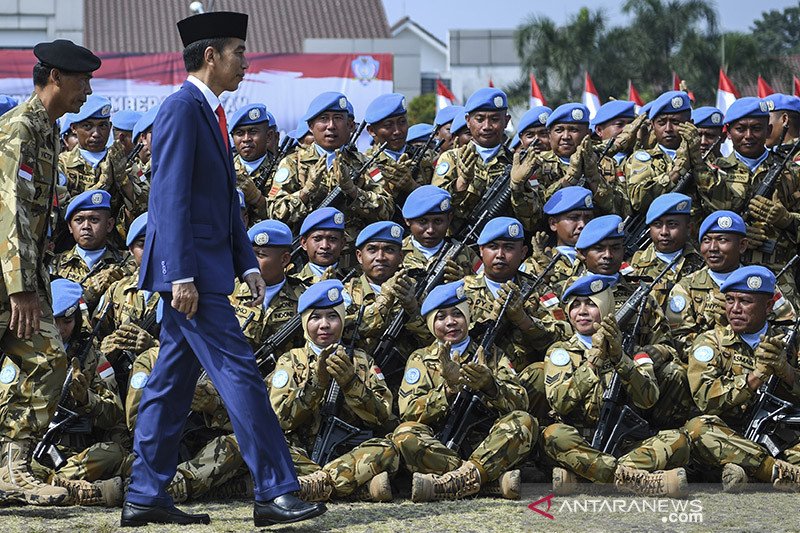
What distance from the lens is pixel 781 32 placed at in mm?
67375

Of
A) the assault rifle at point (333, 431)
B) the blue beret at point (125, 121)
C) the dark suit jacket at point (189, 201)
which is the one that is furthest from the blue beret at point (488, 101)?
the dark suit jacket at point (189, 201)

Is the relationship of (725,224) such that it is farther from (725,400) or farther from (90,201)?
(90,201)

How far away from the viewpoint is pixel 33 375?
6.01 metres

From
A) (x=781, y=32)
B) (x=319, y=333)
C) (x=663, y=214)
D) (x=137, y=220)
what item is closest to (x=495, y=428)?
(x=319, y=333)

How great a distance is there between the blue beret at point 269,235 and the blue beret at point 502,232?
4.47 feet

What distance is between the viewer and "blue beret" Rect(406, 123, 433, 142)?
36.3 ft

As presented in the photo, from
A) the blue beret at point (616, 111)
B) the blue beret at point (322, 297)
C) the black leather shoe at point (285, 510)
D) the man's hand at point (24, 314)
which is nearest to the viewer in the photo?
the black leather shoe at point (285, 510)

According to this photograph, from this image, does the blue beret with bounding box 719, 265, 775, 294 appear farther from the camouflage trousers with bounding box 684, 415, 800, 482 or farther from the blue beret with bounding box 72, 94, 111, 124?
the blue beret with bounding box 72, 94, 111, 124

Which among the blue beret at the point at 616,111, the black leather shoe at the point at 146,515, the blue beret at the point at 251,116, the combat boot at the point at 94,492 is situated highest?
the blue beret at the point at 616,111

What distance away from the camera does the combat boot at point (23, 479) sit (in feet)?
19.8

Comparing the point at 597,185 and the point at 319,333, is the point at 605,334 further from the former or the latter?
the point at 597,185

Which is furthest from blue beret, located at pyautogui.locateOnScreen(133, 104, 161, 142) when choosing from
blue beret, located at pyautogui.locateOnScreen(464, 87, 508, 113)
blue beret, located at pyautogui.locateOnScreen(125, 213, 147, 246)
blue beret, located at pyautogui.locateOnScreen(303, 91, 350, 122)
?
blue beret, located at pyautogui.locateOnScreen(464, 87, 508, 113)

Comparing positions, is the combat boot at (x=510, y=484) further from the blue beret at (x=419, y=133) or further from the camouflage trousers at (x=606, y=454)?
the blue beret at (x=419, y=133)

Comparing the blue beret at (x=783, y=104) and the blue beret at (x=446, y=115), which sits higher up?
the blue beret at (x=446, y=115)
